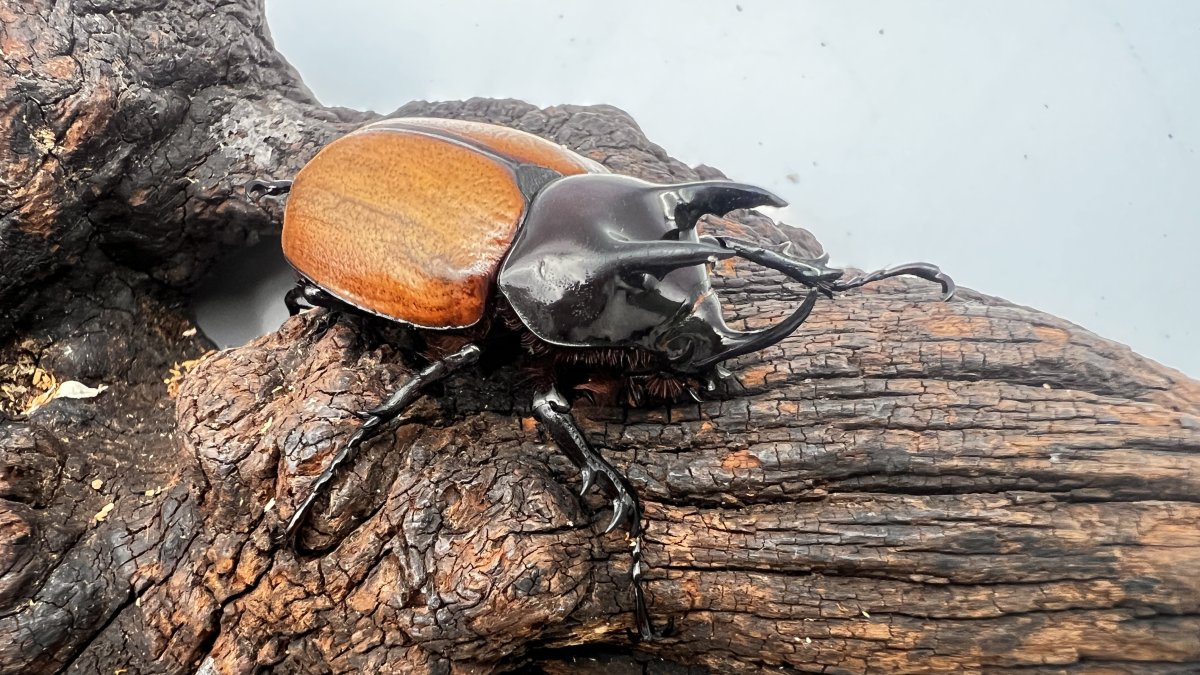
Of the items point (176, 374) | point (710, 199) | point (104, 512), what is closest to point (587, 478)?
point (710, 199)

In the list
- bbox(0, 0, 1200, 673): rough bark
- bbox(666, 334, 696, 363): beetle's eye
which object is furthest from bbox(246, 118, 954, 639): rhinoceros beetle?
bbox(0, 0, 1200, 673): rough bark

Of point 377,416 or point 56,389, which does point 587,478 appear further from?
point 56,389

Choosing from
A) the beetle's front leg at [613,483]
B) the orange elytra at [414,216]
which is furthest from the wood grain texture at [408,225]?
the beetle's front leg at [613,483]

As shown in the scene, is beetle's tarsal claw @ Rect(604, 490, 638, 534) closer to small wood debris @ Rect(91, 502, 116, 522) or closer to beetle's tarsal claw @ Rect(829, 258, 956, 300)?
beetle's tarsal claw @ Rect(829, 258, 956, 300)

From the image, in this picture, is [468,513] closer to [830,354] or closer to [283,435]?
[283,435]

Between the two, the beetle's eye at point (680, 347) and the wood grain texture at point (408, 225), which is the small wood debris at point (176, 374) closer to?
the wood grain texture at point (408, 225)

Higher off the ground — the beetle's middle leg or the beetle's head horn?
the beetle's head horn

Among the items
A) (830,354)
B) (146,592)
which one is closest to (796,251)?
(830,354)
